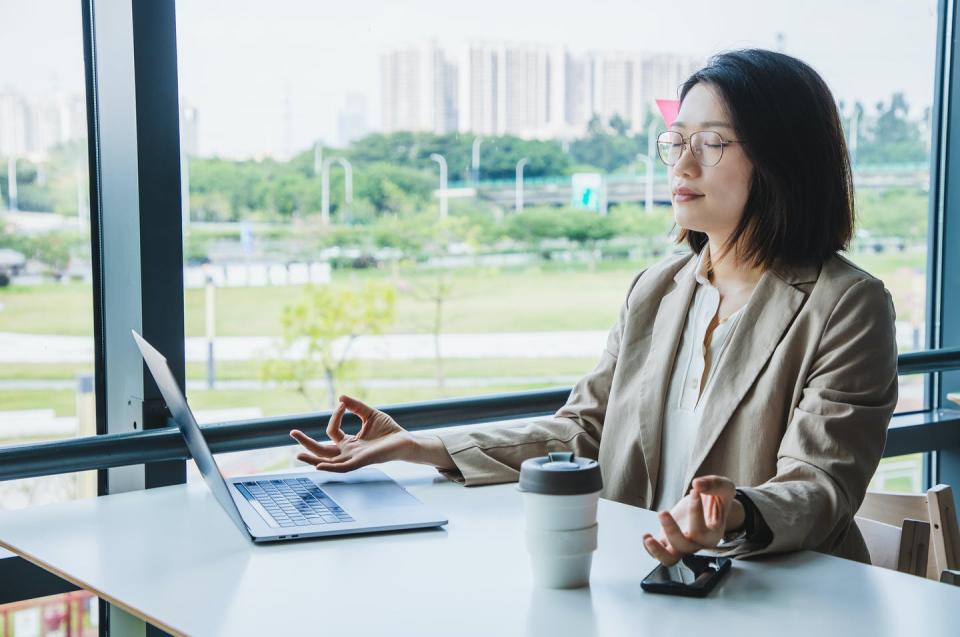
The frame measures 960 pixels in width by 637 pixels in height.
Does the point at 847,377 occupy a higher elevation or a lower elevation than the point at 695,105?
lower

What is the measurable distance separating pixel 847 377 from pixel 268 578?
0.90 m

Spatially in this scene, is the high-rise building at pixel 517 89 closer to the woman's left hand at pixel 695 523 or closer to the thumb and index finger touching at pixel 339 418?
the thumb and index finger touching at pixel 339 418

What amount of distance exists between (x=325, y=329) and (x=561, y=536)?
869cm

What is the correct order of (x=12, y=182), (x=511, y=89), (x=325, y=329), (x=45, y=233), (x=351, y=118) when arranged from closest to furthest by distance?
(x=12, y=182) → (x=45, y=233) → (x=511, y=89) → (x=351, y=118) → (x=325, y=329)

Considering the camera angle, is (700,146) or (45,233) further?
(45,233)

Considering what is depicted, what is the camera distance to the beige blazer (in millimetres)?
1494

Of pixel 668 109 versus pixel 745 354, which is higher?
pixel 668 109

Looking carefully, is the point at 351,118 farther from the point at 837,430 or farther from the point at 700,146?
the point at 837,430

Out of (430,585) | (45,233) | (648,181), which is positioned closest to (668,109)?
(430,585)

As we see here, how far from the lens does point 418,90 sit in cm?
926

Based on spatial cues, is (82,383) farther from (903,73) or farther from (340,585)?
(903,73)

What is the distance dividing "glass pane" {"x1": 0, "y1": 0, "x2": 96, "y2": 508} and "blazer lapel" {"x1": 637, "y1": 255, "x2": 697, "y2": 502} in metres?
1.03

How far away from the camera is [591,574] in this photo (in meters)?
1.28

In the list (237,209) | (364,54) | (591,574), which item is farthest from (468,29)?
(591,574)
